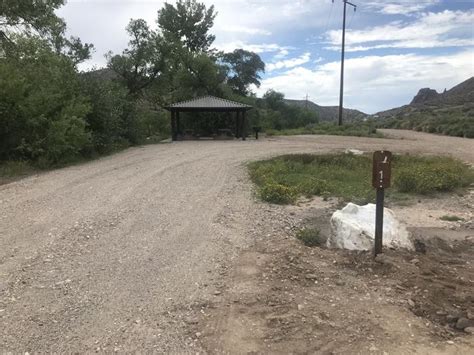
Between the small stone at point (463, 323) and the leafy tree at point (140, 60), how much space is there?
35806 millimetres

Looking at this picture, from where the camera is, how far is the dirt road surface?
3920 millimetres

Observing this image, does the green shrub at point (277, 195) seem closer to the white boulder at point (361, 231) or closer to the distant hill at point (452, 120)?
the white boulder at point (361, 231)

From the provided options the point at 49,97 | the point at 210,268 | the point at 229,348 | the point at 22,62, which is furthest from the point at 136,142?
the point at 229,348

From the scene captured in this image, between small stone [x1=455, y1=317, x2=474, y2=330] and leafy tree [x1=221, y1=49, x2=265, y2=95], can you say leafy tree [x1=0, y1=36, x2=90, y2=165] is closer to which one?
small stone [x1=455, y1=317, x2=474, y2=330]

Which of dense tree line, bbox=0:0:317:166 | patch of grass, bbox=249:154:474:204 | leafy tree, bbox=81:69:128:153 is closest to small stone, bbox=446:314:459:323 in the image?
patch of grass, bbox=249:154:474:204

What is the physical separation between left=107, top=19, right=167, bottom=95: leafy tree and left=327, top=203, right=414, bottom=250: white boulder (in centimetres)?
3328

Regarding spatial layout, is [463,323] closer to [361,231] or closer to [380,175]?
[380,175]

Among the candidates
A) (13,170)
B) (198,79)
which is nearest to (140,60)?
(198,79)

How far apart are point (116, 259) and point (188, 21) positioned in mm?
50019

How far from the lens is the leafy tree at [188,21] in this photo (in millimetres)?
51906

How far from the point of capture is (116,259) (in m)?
5.62

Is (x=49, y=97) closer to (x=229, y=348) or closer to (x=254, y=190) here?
(x=254, y=190)

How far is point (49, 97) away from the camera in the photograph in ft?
48.8

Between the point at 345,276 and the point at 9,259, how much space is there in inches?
148
